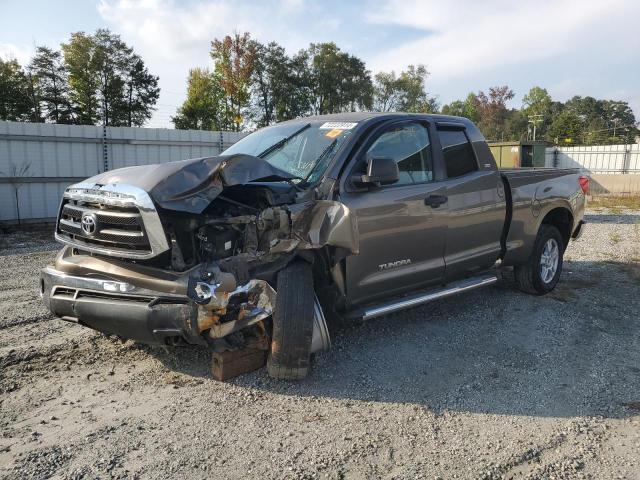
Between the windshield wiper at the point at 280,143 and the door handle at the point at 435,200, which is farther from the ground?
the windshield wiper at the point at 280,143

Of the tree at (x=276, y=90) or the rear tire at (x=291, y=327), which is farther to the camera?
the tree at (x=276, y=90)

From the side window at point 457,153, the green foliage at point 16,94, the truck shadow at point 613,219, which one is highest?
the green foliage at point 16,94

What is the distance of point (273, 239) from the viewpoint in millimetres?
3484

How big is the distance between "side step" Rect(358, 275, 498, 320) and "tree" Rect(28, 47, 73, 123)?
38301 millimetres

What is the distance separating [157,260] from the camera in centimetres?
333

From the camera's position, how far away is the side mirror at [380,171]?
3.79 m

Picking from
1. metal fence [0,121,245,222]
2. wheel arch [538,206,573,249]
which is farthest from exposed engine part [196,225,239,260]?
metal fence [0,121,245,222]

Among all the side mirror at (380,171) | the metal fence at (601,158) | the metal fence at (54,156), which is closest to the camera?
the side mirror at (380,171)

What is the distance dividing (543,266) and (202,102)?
37.6 metres

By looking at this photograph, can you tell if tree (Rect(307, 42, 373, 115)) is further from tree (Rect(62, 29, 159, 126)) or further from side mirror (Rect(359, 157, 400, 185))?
side mirror (Rect(359, 157, 400, 185))

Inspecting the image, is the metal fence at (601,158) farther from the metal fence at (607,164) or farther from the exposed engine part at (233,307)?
the exposed engine part at (233,307)

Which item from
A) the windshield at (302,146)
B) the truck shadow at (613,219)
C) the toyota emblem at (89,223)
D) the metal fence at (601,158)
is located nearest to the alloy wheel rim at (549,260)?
the windshield at (302,146)

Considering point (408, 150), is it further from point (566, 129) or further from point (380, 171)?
point (566, 129)

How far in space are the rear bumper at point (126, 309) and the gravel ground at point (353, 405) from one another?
48 cm
